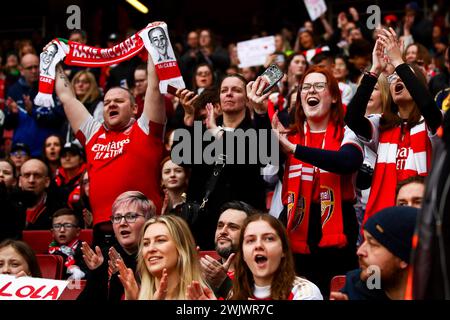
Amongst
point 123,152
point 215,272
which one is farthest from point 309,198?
point 123,152

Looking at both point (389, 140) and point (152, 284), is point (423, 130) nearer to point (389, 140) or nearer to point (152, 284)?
point (389, 140)

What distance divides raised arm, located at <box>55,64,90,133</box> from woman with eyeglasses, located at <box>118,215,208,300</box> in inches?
87.2

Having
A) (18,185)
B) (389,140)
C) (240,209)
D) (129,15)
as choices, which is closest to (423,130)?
(389,140)

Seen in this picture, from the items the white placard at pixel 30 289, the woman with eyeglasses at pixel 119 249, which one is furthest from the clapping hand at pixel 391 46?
the white placard at pixel 30 289

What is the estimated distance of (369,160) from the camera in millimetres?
6465

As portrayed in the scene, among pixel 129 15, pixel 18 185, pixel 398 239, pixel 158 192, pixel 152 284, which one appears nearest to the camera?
pixel 398 239

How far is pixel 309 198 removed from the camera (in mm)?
6270

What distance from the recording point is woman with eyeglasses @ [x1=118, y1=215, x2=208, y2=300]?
526 cm

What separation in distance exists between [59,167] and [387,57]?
15.4 feet

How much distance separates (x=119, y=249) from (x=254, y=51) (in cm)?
483

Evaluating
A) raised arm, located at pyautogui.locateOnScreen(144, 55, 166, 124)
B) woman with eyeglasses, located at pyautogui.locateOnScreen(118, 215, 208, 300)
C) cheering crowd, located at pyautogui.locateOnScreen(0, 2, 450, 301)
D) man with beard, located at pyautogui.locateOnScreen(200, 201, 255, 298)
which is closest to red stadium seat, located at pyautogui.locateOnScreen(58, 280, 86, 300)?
Result: cheering crowd, located at pyautogui.locateOnScreen(0, 2, 450, 301)

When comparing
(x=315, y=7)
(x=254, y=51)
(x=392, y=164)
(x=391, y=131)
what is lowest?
(x=392, y=164)

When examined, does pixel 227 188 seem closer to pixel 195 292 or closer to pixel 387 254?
pixel 195 292

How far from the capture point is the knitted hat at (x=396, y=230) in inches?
177
